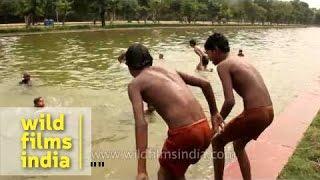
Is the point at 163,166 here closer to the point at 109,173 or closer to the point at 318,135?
the point at 109,173

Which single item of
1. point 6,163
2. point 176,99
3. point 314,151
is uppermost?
point 176,99

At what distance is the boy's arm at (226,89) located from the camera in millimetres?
4758

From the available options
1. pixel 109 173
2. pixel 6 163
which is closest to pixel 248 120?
pixel 109 173

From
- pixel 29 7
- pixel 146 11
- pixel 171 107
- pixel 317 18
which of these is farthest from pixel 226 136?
pixel 317 18

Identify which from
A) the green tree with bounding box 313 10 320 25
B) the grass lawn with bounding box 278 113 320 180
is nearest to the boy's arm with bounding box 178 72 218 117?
the grass lawn with bounding box 278 113 320 180

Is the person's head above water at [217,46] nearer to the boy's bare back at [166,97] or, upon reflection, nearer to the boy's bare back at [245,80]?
the boy's bare back at [245,80]

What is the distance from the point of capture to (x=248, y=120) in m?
4.96

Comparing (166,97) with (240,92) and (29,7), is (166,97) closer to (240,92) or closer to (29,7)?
(240,92)

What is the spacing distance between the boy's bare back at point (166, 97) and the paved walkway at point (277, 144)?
7.14 feet

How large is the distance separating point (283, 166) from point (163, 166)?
2.85 meters

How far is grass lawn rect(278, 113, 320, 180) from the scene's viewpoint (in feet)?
19.4

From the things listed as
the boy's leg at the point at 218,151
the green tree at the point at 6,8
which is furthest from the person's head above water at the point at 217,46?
the green tree at the point at 6,8

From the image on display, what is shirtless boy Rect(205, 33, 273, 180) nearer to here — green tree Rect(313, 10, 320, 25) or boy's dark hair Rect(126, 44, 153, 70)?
boy's dark hair Rect(126, 44, 153, 70)

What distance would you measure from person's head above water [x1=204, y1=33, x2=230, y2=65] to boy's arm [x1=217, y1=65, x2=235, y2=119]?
0.14 meters
